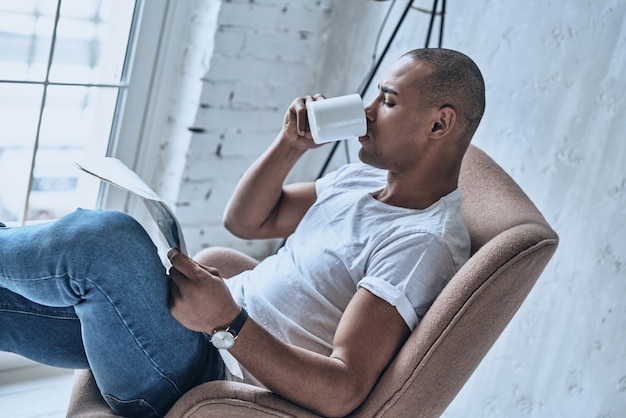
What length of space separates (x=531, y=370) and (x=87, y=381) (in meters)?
1.16

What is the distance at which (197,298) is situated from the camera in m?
1.42

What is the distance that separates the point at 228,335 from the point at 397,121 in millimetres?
583

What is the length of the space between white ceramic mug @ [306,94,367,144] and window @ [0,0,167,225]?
35.0 inches

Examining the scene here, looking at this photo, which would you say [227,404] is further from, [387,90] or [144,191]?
[387,90]

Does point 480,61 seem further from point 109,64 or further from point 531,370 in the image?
point 109,64

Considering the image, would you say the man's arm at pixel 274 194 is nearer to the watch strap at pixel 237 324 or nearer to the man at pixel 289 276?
the man at pixel 289 276

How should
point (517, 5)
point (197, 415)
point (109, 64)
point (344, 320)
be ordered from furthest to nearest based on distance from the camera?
point (109, 64), point (517, 5), point (344, 320), point (197, 415)

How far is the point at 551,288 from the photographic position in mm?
2148

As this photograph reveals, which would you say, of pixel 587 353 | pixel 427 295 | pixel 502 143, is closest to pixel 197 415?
pixel 427 295

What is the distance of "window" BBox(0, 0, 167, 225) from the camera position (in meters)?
2.20

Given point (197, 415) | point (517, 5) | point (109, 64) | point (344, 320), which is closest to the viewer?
point (197, 415)

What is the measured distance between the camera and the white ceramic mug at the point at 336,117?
65.5 inches

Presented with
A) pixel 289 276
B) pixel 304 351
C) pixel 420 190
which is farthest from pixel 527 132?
pixel 304 351

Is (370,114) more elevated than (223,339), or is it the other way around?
(370,114)
